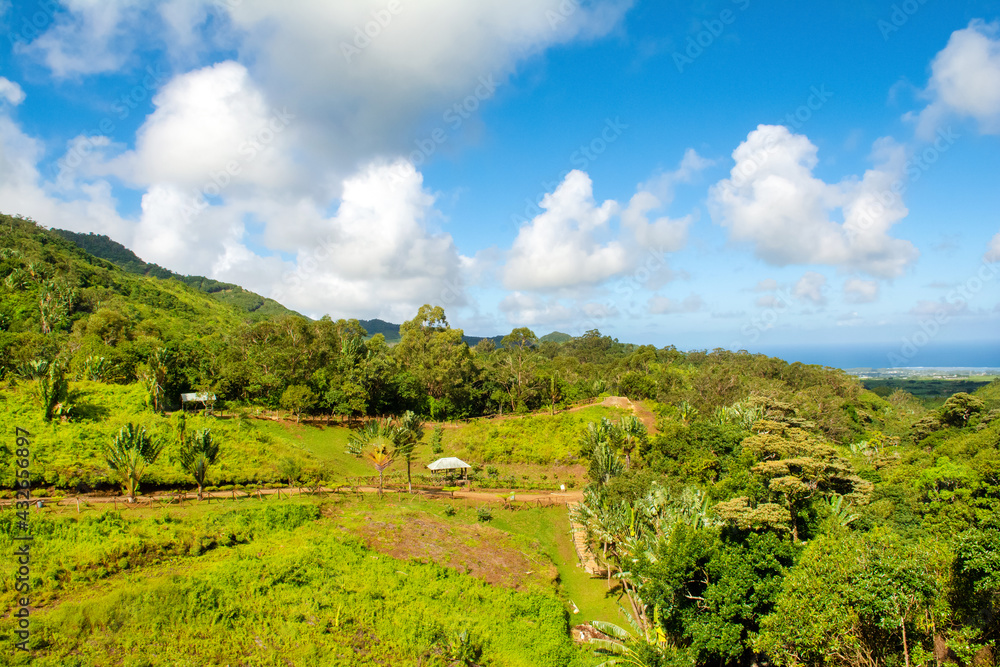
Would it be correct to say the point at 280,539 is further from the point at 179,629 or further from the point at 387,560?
the point at 179,629

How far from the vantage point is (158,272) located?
181000 mm

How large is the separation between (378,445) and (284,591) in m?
15.6

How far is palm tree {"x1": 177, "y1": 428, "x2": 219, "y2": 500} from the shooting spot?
72.2ft

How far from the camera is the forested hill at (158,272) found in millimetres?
165750

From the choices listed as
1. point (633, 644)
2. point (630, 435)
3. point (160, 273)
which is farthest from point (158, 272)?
point (633, 644)

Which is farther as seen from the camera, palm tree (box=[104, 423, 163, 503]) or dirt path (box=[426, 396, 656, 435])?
dirt path (box=[426, 396, 656, 435])

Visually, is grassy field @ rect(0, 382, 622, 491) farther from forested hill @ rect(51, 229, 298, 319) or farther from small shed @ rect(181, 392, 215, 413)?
forested hill @ rect(51, 229, 298, 319)

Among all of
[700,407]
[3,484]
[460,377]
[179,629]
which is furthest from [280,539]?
[700,407]

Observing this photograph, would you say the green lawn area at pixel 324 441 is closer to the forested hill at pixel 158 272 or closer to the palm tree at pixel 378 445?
the palm tree at pixel 378 445

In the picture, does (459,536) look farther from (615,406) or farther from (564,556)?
(615,406)

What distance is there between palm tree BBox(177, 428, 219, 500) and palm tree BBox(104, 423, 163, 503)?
155 cm

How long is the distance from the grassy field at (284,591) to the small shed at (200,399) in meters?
19.1

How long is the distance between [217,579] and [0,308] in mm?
64729

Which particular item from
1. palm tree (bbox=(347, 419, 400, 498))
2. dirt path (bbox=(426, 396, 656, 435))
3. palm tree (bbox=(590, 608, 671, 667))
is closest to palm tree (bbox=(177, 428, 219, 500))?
palm tree (bbox=(347, 419, 400, 498))
